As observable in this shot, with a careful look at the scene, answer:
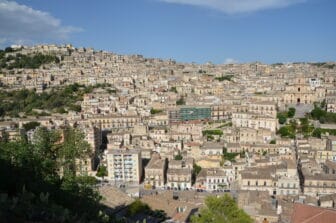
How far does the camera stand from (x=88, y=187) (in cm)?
1212

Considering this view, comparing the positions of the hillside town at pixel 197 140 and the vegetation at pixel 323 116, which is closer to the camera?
the hillside town at pixel 197 140

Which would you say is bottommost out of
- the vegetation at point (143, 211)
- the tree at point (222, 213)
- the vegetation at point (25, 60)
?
the vegetation at point (143, 211)

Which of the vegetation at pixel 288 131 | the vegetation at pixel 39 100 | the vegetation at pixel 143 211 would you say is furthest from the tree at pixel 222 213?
the vegetation at pixel 39 100

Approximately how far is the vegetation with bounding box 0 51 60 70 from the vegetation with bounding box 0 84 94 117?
17346mm

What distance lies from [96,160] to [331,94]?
3138 centimetres

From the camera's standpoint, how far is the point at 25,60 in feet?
232

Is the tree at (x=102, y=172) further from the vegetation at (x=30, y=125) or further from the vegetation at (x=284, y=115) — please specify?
the vegetation at (x=284, y=115)

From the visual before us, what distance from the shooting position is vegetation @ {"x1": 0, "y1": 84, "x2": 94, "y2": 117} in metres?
45.5

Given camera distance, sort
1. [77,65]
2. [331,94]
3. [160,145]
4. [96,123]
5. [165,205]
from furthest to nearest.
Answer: [77,65] < [331,94] < [96,123] < [160,145] < [165,205]

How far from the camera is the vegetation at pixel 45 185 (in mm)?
6219

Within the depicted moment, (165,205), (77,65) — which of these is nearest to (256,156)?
(165,205)

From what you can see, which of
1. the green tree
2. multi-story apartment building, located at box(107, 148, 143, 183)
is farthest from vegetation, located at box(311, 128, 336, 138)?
the green tree

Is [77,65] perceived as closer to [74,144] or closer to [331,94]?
[331,94]

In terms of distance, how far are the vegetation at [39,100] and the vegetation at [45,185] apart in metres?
32.6
